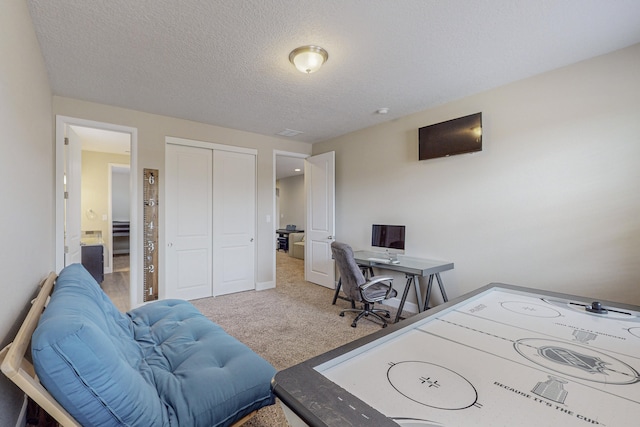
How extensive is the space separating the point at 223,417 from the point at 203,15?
7.42 feet

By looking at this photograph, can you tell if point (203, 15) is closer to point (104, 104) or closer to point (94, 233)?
point (104, 104)

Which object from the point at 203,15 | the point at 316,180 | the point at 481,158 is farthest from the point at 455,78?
the point at 316,180

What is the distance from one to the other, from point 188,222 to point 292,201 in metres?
5.81

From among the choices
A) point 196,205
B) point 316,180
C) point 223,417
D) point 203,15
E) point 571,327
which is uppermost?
point 203,15

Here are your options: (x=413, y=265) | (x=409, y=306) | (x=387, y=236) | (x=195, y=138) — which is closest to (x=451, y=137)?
(x=387, y=236)

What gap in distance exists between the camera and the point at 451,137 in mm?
3086

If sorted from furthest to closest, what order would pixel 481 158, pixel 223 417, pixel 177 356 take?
1. pixel 481 158
2. pixel 177 356
3. pixel 223 417

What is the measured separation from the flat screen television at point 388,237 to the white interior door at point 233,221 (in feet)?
6.48

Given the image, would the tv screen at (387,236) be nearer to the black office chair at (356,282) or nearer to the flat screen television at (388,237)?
the flat screen television at (388,237)

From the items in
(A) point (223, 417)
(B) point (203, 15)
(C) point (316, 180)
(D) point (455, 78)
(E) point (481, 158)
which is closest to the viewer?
(A) point (223, 417)

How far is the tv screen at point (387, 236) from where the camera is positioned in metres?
3.46

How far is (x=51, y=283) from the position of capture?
6.14ft

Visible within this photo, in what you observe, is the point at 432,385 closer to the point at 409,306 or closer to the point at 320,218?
the point at 409,306

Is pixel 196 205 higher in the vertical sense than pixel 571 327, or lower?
higher
